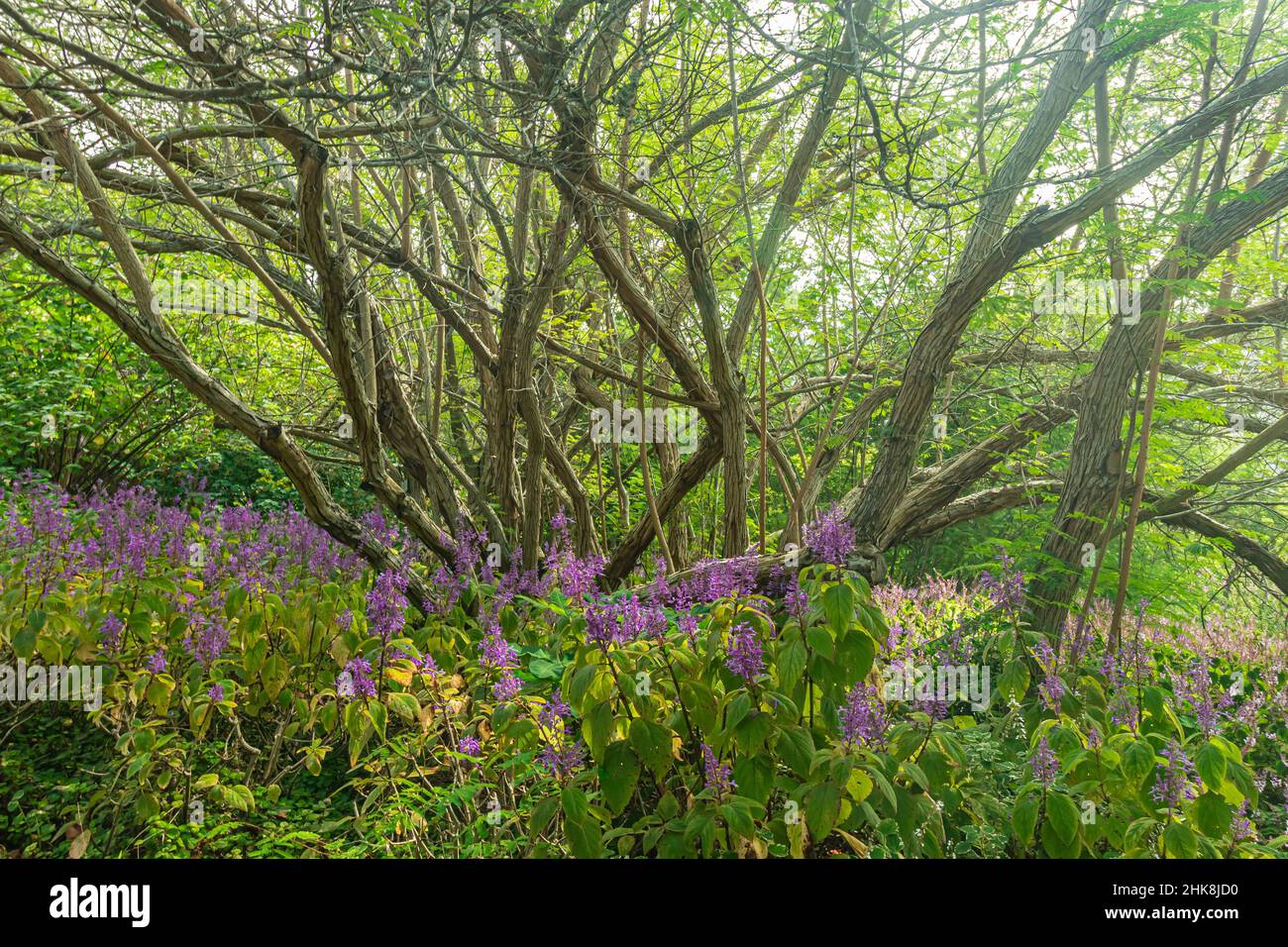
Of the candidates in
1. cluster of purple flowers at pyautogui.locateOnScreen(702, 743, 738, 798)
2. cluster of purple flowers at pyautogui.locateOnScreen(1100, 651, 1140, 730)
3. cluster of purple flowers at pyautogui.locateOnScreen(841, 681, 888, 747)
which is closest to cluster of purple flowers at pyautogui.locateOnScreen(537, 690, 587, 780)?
cluster of purple flowers at pyautogui.locateOnScreen(702, 743, 738, 798)

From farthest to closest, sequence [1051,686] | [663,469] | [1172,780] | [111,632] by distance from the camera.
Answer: [663,469]
[111,632]
[1051,686]
[1172,780]

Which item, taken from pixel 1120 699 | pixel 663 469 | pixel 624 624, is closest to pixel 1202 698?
pixel 1120 699

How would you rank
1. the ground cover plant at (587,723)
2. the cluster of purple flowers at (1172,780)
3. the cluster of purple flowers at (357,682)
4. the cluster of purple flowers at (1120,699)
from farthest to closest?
the cluster of purple flowers at (357,682) < the cluster of purple flowers at (1120,699) < the ground cover plant at (587,723) < the cluster of purple flowers at (1172,780)

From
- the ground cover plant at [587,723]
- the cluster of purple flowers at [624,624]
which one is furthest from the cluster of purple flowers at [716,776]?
the cluster of purple flowers at [624,624]

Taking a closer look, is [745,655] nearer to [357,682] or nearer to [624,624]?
[624,624]

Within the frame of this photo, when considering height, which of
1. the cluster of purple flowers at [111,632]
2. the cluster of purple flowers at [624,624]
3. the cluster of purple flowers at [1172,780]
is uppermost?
the cluster of purple flowers at [624,624]

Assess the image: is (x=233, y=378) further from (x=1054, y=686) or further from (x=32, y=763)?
(x=1054, y=686)

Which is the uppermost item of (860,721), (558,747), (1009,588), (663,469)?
(663,469)

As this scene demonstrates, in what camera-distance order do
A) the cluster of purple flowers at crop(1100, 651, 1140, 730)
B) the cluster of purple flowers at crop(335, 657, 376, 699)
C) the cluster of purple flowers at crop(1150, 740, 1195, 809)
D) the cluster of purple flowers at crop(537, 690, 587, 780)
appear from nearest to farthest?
the cluster of purple flowers at crop(1150, 740, 1195, 809), the cluster of purple flowers at crop(537, 690, 587, 780), the cluster of purple flowers at crop(1100, 651, 1140, 730), the cluster of purple flowers at crop(335, 657, 376, 699)

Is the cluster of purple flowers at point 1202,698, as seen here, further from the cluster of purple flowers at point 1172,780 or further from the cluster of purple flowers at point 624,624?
the cluster of purple flowers at point 624,624

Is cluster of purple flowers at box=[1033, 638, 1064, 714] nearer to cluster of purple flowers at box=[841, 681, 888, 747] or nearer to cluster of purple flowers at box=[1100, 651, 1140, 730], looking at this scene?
cluster of purple flowers at box=[1100, 651, 1140, 730]

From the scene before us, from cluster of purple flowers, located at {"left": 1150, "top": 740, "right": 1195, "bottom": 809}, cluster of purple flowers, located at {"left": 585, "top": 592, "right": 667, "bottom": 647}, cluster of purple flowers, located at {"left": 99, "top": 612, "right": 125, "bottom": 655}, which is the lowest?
cluster of purple flowers, located at {"left": 1150, "top": 740, "right": 1195, "bottom": 809}
